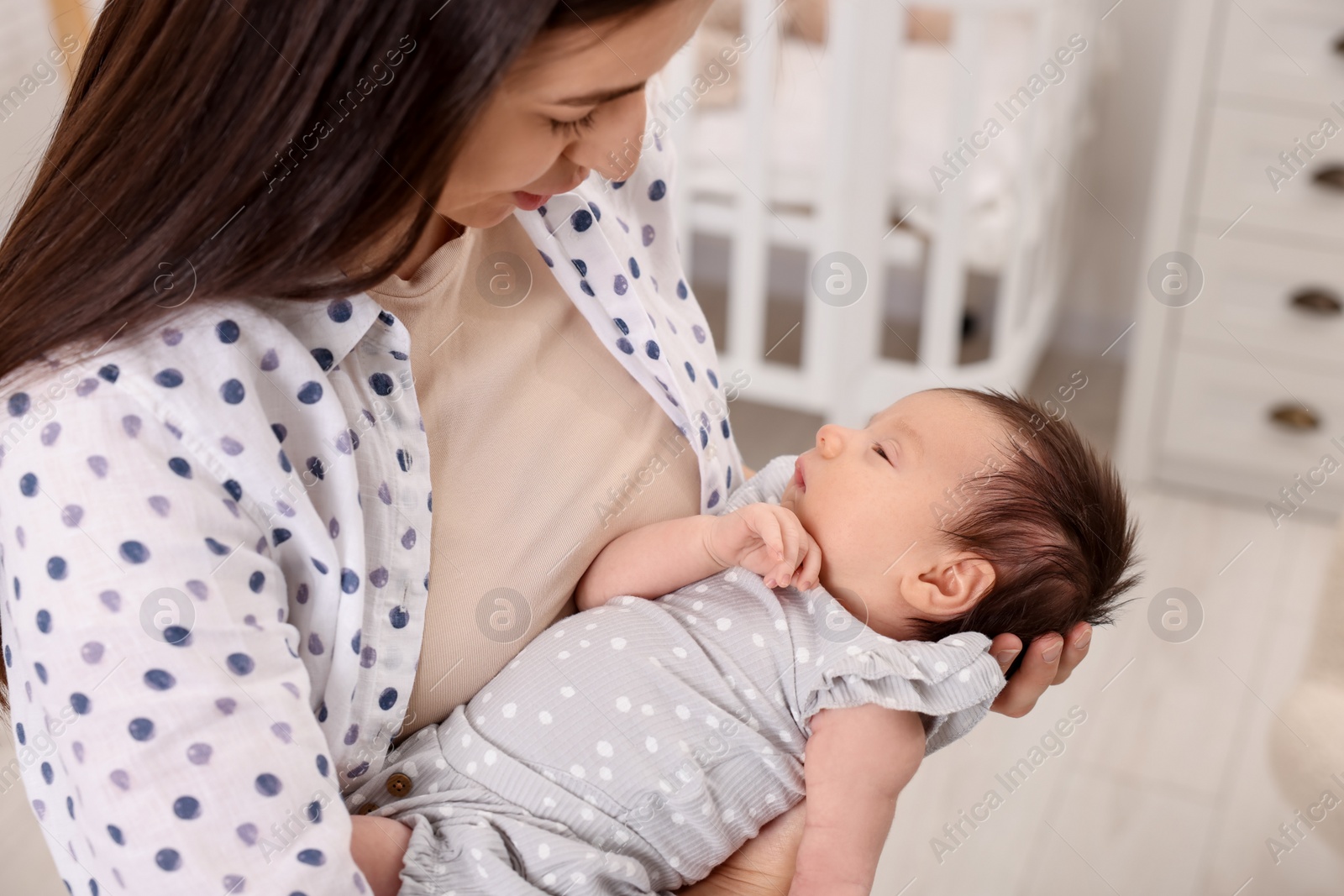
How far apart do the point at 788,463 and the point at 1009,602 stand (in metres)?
0.25

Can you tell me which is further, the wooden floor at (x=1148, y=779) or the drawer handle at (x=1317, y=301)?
the drawer handle at (x=1317, y=301)

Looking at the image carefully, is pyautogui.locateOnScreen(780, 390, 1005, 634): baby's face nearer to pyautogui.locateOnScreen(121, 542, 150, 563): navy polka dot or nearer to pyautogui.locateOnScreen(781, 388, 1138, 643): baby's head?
pyautogui.locateOnScreen(781, 388, 1138, 643): baby's head

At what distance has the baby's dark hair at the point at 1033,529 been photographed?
1028mm

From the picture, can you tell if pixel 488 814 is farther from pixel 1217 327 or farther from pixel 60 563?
pixel 1217 327

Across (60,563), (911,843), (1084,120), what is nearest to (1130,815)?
(911,843)

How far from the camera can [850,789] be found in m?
0.96

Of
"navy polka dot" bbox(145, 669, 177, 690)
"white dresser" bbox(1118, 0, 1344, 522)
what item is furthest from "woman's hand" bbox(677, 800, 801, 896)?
"white dresser" bbox(1118, 0, 1344, 522)

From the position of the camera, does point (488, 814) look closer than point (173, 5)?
No

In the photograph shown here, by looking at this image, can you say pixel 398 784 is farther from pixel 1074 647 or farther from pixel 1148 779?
pixel 1148 779

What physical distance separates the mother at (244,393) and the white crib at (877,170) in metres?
1.45

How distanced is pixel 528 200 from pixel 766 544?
0.34 m

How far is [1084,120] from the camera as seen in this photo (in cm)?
277

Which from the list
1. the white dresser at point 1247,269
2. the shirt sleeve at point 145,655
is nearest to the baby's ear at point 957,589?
the shirt sleeve at point 145,655

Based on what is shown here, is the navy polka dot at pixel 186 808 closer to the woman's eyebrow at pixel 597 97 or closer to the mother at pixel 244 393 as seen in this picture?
the mother at pixel 244 393
